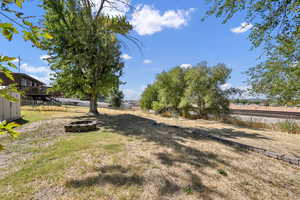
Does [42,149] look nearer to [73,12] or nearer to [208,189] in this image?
[208,189]

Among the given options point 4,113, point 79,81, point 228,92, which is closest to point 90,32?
point 79,81

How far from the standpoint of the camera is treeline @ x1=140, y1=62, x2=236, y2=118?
43.3 ft

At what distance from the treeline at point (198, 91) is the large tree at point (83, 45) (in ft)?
24.6

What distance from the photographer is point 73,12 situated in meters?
8.94

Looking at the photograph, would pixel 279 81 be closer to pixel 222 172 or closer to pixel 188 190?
pixel 222 172

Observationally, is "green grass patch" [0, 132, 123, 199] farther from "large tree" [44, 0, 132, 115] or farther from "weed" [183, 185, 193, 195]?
"large tree" [44, 0, 132, 115]

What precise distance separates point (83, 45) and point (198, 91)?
10901 millimetres

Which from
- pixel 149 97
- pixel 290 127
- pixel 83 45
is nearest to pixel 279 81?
pixel 290 127

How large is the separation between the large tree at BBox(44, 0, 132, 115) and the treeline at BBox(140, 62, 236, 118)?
749 centimetres

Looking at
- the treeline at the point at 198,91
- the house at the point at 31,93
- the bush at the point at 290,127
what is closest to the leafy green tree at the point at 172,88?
the treeline at the point at 198,91

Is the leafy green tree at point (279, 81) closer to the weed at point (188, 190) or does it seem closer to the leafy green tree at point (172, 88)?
the weed at point (188, 190)

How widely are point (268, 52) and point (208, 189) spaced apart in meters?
5.89

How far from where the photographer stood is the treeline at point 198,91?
1320 centimetres

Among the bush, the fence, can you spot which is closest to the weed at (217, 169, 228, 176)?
the bush
